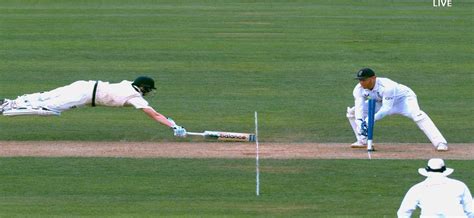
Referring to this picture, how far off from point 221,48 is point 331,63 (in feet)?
14.0

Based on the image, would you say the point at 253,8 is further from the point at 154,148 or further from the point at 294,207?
the point at 294,207

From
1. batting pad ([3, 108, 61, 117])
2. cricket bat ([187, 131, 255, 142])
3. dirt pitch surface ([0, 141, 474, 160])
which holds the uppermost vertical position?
batting pad ([3, 108, 61, 117])

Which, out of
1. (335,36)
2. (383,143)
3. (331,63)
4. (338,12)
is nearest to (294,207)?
(383,143)

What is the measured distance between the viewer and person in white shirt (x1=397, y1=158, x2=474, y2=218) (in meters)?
12.8

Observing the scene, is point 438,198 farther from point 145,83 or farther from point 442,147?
point 145,83

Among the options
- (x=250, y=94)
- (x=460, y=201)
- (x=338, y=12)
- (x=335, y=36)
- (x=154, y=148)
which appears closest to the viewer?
(x=460, y=201)

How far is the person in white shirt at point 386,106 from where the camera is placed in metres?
20.8

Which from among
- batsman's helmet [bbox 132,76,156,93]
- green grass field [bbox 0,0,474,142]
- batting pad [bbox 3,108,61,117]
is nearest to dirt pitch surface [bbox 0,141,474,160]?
batting pad [bbox 3,108,61,117]

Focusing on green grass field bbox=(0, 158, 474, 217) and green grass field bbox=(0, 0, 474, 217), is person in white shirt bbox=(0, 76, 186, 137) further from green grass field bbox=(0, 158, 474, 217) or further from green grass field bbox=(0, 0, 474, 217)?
green grass field bbox=(0, 158, 474, 217)

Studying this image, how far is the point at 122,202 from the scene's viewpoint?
17031 mm

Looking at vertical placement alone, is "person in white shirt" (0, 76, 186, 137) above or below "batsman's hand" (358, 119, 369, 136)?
above

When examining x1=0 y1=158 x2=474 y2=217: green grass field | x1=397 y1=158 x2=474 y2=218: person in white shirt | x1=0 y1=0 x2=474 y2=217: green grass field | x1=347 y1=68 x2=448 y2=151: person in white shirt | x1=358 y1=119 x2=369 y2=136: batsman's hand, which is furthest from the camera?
x1=358 y1=119 x2=369 y2=136: batsman's hand

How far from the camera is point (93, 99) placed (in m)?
21.3

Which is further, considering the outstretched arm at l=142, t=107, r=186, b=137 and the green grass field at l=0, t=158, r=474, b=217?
the outstretched arm at l=142, t=107, r=186, b=137
